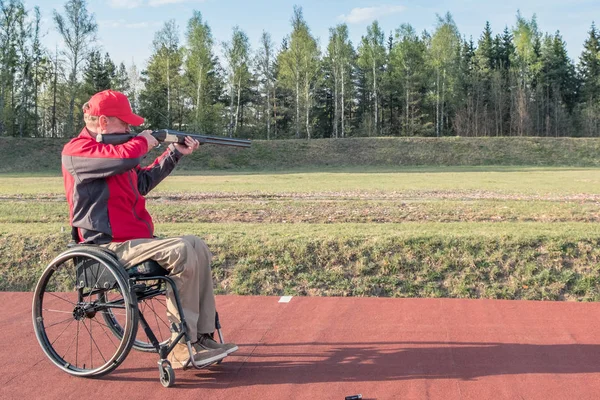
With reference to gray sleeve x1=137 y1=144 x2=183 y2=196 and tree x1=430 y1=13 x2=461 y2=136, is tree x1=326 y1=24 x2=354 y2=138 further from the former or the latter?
gray sleeve x1=137 y1=144 x2=183 y2=196

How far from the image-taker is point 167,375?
12.5ft

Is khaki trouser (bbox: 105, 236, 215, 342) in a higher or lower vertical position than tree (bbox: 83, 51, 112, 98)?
lower

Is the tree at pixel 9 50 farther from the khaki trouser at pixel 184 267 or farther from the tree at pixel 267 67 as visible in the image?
the khaki trouser at pixel 184 267

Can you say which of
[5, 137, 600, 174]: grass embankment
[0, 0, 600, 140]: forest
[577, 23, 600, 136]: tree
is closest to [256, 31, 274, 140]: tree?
[0, 0, 600, 140]: forest

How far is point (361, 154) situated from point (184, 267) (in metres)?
41.5

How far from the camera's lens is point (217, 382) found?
3.92 metres

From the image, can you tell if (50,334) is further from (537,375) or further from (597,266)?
(597,266)

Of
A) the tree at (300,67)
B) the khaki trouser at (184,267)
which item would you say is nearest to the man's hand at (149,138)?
the khaki trouser at (184,267)

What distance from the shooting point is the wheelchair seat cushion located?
12.8ft

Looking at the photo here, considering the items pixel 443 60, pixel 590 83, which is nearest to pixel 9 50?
pixel 443 60

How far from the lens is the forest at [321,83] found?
5135cm

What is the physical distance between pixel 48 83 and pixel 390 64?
3338 cm

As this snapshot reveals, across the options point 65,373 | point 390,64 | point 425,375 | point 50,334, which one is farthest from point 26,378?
point 390,64

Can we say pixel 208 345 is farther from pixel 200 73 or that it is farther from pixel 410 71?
pixel 410 71
